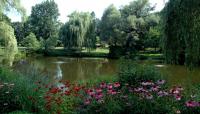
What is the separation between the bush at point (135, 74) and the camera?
9789 millimetres

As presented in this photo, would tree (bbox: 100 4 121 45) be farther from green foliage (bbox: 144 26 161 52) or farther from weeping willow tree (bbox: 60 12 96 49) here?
green foliage (bbox: 144 26 161 52)

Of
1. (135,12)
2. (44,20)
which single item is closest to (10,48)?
(135,12)

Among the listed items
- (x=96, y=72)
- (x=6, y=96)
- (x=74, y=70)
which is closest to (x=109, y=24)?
(x=74, y=70)

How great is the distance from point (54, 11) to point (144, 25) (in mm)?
41147

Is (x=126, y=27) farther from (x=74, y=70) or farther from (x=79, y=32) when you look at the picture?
(x=74, y=70)

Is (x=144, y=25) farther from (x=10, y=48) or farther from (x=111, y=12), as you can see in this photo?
(x=10, y=48)

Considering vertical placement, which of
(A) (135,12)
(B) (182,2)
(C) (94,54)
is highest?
(A) (135,12)

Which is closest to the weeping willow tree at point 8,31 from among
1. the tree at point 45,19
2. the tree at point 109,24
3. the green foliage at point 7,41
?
the green foliage at point 7,41

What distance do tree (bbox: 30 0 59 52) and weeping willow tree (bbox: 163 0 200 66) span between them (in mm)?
62825

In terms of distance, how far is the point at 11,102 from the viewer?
7.37 m

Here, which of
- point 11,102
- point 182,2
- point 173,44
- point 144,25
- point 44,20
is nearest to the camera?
point 11,102

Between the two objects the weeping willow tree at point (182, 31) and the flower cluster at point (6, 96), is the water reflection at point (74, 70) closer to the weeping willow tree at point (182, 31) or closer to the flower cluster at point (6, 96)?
the weeping willow tree at point (182, 31)

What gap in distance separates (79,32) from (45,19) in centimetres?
3461

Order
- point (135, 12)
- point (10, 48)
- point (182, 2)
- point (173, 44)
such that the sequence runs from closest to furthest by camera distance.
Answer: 1. point (182, 2)
2. point (173, 44)
3. point (10, 48)
4. point (135, 12)
